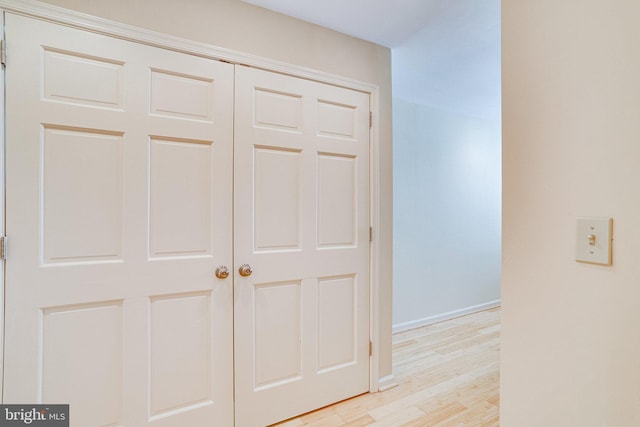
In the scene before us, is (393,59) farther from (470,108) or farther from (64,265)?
(64,265)

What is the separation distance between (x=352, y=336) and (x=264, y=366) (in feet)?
1.97

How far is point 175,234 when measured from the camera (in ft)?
4.90

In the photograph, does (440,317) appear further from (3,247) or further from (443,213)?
(3,247)

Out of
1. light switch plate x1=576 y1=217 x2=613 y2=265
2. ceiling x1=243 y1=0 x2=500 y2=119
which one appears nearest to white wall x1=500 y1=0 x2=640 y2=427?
light switch plate x1=576 y1=217 x2=613 y2=265

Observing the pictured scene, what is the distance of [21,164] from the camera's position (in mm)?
1227

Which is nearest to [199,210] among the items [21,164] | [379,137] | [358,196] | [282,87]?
[21,164]

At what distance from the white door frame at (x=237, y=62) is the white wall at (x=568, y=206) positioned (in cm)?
106

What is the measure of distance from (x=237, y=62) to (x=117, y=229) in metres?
1.04

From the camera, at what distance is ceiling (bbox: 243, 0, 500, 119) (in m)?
1.68

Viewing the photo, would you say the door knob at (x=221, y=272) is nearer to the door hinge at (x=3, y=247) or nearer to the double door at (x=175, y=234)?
the double door at (x=175, y=234)

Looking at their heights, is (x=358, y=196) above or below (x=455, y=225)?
above

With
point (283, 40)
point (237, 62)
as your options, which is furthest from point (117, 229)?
point (283, 40)

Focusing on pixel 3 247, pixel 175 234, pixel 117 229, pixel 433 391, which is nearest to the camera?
pixel 3 247

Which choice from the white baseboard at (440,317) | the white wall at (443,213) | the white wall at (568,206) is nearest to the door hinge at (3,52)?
the white wall at (568,206)
